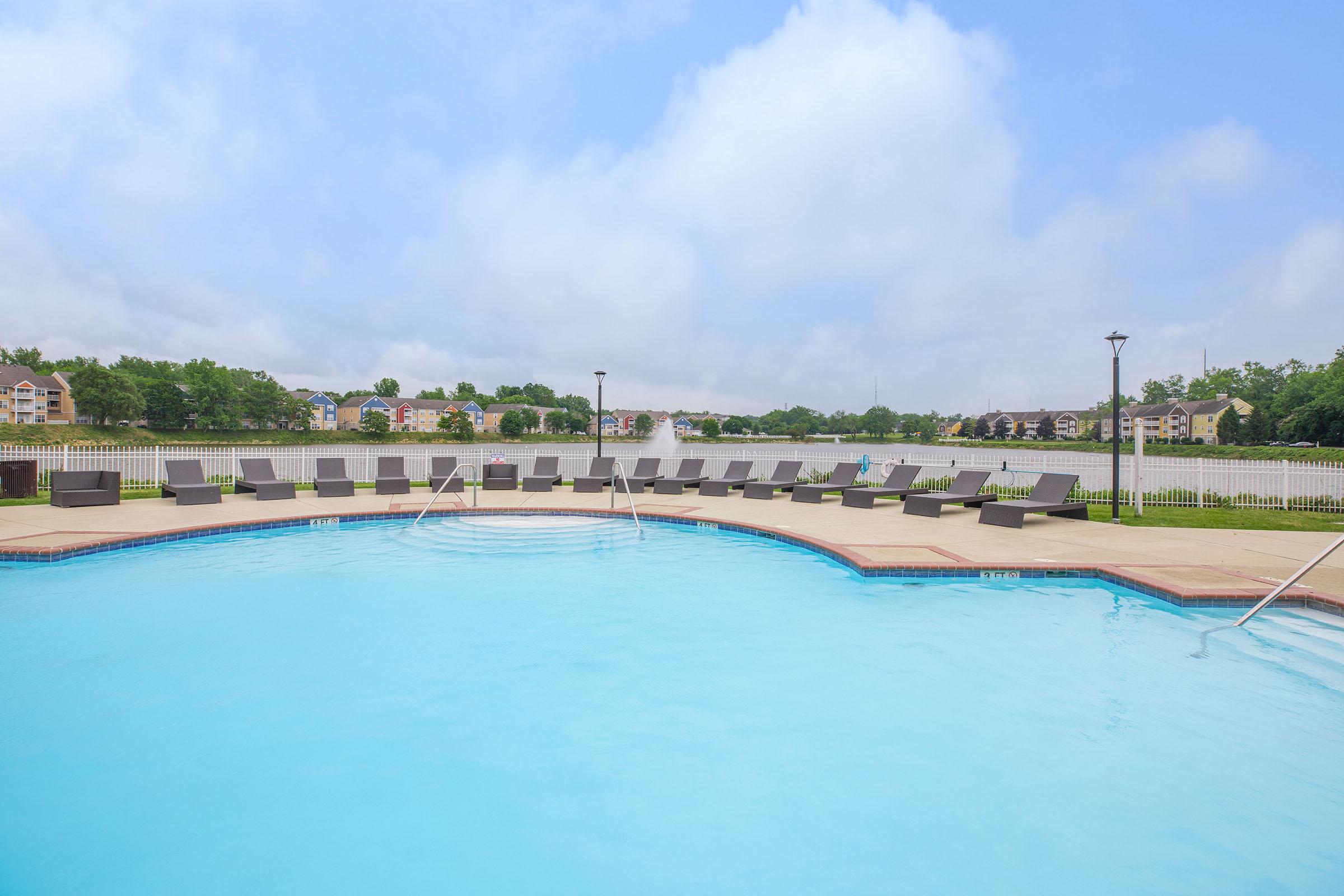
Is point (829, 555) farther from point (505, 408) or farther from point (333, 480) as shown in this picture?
point (505, 408)

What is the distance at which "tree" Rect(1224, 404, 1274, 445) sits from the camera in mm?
68312

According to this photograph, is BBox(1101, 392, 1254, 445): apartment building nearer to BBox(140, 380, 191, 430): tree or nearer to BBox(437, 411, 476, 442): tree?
BBox(437, 411, 476, 442): tree

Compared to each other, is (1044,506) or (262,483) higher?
(262,483)

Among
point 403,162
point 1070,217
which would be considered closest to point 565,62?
point 403,162

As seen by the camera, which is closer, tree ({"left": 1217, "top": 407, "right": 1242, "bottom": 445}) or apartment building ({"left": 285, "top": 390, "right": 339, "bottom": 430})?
tree ({"left": 1217, "top": 407, "right": 1242, "bottom": 445})

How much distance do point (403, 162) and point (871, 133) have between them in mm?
15138

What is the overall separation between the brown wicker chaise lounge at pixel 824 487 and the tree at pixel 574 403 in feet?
390

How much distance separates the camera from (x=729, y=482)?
14.9 m

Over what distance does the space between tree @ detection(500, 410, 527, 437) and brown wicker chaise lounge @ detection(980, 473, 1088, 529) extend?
81.9m

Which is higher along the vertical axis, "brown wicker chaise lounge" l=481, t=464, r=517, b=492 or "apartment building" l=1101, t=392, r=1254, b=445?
"apartment building" l=1101, t=392, r=1254, b=445

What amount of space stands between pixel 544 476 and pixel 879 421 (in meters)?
89.6

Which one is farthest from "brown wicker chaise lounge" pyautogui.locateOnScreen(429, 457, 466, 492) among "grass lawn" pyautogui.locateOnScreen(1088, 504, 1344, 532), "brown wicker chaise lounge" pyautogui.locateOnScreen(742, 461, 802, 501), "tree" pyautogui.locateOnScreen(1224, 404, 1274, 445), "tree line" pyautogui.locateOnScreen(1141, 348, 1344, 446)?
"tree" pyautogui.locateOnScreen(1224, 404, 1274, 445)

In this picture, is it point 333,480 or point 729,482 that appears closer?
point 333,480

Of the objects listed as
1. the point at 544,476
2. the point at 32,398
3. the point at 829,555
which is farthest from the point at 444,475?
the point at 32,398
